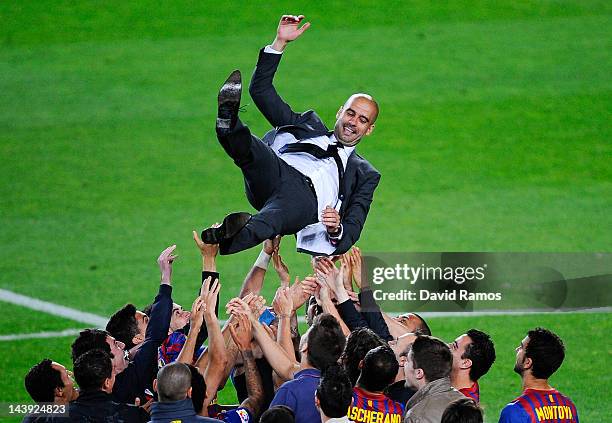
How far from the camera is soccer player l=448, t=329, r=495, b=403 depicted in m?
6.39

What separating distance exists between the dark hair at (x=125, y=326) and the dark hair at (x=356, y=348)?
5.04ft

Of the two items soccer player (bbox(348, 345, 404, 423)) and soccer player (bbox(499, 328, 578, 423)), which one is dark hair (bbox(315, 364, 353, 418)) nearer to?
→ soccer player (bbox(348, 345, 404, 423))

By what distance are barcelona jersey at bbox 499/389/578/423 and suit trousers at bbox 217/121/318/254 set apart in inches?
69.1

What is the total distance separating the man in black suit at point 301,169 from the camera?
7148 millimetres

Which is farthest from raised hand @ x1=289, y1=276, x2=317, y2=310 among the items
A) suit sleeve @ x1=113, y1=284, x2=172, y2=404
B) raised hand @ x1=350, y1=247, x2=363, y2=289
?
suit sleeve @ x1=113, y1=284, x2=172, y2=404

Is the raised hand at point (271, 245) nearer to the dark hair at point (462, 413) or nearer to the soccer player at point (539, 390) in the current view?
the soccer player at point (539, 390)

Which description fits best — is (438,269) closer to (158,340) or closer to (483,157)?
(483,157)

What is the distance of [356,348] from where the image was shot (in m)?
6.18

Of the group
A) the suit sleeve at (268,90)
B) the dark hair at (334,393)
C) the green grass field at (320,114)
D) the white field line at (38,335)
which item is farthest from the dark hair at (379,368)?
the white field line at (38,335)

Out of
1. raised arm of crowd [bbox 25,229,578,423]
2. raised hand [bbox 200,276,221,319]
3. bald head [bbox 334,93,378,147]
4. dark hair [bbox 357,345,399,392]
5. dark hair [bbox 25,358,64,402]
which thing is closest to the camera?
raised arm of crowd [bbox 25,229,578,423]

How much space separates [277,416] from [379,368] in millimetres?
627

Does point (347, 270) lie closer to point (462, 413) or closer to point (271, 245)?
point (271, 245)

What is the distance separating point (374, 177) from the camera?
7.81 m

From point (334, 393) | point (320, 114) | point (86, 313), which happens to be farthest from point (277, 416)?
point (320, 114)
